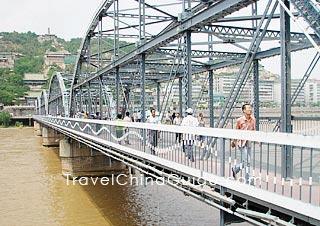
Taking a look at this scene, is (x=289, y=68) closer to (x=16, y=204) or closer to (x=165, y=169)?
(x=165, y=169)

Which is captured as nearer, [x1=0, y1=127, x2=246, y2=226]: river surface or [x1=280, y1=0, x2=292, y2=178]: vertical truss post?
[x1=280, y1=0, x2=292, y2=178]: vertical truss post

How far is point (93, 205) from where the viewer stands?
61.3 feet

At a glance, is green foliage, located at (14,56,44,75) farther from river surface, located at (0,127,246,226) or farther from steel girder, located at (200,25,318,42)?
steel girder, located at (200,25,318,42)

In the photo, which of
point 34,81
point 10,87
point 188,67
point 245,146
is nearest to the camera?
point 245,146

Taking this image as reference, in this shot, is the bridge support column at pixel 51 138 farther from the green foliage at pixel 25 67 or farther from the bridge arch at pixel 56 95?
the green foliage at pixel 25 67

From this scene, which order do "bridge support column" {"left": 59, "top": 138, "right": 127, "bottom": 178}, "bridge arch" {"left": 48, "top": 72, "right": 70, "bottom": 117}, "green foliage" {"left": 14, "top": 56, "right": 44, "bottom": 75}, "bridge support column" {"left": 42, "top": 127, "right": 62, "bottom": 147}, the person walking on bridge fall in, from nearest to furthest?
the person walking on bridge → "bridge support column" {"left": 59, "top": 138, "right": 127, "bottom": 178} → "bridge support column" {"left": 42, "top": 127, "right": 62, "bottom": 147} → "bridge arch" {"left": 48, "top": 72, "right": 70, "bottom": 117} → "green foliage" {"left": 14, "top": 56, "right": 44, "bottom": 75}

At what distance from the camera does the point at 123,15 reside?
77.0ft

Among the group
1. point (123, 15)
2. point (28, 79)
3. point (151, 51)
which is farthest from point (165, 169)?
point (28, 79)

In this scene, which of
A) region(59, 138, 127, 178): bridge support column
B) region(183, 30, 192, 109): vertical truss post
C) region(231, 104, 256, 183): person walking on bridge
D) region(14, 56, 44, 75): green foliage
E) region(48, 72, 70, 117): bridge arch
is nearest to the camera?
region(231, 104, 256, 183): person walking on bridge

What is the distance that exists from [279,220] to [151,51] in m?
11.7

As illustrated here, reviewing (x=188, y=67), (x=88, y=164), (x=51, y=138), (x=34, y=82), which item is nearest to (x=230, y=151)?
(x=188, y=67)

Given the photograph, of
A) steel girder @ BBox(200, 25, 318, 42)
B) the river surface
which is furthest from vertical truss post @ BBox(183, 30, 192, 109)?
the river surface

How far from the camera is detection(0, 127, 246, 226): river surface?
1580cm

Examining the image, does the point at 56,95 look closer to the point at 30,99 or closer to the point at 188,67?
the point at 188,67
